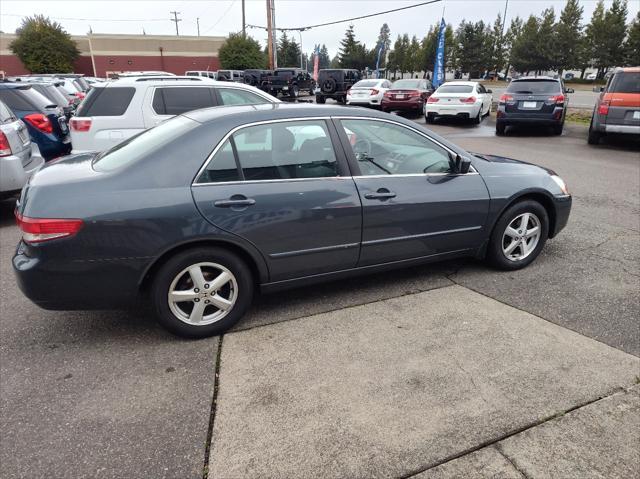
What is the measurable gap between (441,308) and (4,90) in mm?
7673

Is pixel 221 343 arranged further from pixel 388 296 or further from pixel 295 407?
pixel 388 296

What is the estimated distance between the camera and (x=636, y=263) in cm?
452

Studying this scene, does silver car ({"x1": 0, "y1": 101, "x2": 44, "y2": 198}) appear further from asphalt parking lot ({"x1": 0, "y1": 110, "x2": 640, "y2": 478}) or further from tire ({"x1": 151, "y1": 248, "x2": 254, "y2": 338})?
tire ({"x1": 151, "y1": 248, "x2": 254, "y2": 338})

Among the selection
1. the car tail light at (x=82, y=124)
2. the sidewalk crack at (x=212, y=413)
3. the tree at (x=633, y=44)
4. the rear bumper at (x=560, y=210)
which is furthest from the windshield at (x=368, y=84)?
the tree at (x=633, y=44)

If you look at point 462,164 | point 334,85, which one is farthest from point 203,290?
point 334,85

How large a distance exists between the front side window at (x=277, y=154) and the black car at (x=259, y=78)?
2467 cm

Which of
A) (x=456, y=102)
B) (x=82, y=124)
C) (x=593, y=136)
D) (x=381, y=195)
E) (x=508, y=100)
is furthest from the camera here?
(x=456, y=102)

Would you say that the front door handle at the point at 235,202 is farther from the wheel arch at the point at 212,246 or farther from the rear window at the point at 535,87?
the rear window at the point at 535,87

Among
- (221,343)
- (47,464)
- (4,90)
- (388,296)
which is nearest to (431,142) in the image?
(388,296)

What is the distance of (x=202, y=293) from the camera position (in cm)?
311

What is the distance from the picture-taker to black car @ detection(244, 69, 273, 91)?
87.8 feet

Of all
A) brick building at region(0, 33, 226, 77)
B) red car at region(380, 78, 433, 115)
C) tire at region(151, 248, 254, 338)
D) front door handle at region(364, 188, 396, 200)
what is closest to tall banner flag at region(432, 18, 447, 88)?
red car at region(380, 78, 433, 115)

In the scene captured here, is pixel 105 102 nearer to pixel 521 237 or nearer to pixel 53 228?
pixel 53 228

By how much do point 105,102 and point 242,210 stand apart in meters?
4.72
